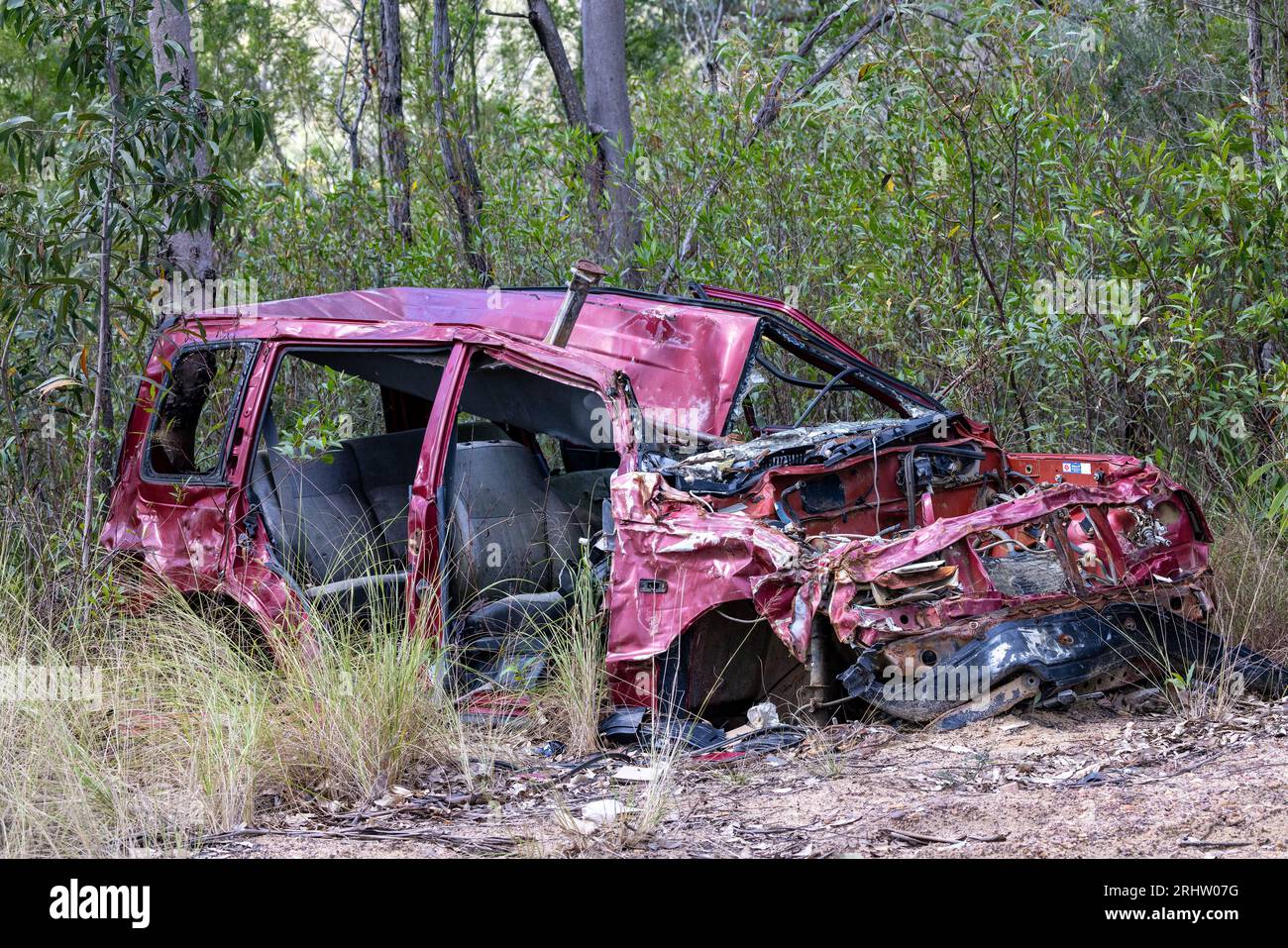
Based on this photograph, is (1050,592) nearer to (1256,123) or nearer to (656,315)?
(656,315)

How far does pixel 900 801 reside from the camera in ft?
13.0

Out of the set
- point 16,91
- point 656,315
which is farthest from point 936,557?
point 16,91

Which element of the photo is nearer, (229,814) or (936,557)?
(229,814)

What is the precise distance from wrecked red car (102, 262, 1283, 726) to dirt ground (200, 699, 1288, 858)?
201 mm

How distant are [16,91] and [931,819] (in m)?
17.0

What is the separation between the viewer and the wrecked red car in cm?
446

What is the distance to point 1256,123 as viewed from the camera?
7.19 m

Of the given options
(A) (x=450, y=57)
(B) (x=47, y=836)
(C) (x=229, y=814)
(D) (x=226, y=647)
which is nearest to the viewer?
(B) (x=47, y=836)

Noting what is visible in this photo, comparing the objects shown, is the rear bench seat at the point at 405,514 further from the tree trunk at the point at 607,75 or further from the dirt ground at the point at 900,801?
the tree trunk at the point at 607,75

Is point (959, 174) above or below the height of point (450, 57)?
below

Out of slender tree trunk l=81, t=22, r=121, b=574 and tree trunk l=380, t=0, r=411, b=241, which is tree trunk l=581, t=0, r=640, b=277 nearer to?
tree trunk l=380, t=0, r=411, b=241

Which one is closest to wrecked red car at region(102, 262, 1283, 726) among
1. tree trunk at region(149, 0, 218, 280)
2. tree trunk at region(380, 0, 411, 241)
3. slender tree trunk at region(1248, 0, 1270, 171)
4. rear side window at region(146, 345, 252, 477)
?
rear side window at region(146, 345, 252, 477)

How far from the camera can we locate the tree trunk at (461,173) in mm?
9414

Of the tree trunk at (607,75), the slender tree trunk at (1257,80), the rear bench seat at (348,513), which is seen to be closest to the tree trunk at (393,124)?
the tree trunk at (607,75)
